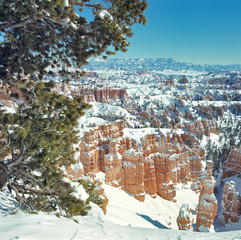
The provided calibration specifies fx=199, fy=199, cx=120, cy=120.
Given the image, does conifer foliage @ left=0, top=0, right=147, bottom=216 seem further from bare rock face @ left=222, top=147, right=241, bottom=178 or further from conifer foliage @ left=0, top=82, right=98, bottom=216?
bare rock face @ left=222, top=147, right=241, bottom=178

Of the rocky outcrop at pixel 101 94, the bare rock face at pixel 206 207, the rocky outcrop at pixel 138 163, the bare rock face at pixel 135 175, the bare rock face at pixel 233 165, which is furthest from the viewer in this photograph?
the rocky outcrop at pixel 101 94

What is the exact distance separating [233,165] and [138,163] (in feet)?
59.9

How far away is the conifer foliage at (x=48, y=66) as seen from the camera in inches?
177

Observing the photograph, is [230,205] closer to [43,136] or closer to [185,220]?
[185,220]

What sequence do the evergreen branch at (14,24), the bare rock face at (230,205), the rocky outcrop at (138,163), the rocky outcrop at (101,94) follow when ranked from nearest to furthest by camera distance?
the evergreen branch at (14,24), the bare rock face at (230,205), the rocky outcrop at (138,163), the rocky outcrop at (101,94)

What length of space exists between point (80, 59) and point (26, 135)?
252 cm

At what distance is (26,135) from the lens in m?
4.50

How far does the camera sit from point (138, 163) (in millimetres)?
19922

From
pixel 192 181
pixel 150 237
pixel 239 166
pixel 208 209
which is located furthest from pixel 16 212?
pixel 239 166

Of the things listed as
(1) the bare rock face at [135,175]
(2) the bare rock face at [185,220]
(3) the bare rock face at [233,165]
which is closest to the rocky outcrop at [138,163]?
(1) the bare rock face at [135,175]

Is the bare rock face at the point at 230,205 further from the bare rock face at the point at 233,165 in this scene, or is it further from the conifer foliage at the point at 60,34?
the conifer foliage at the point at 60,34

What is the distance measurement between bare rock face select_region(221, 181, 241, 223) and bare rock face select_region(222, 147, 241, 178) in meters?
11.5

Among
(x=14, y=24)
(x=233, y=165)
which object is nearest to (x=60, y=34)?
(x=14, y=24)

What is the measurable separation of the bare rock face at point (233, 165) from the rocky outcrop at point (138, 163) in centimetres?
532
